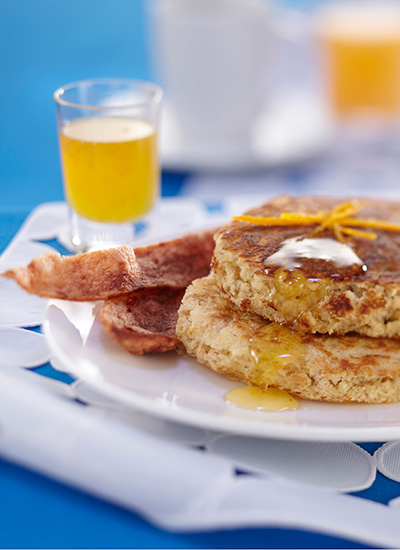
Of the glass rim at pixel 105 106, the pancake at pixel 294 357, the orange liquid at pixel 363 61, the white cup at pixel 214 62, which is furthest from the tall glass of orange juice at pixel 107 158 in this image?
the orange liquid at pixel 363 61

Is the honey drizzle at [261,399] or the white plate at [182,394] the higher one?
the white plate at [182,394]

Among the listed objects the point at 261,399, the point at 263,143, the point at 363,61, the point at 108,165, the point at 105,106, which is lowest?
the point at 263,143

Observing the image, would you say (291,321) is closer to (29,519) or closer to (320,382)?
Answer: (320,382)

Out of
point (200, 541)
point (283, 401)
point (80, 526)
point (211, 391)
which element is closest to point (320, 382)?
point (283, 401)

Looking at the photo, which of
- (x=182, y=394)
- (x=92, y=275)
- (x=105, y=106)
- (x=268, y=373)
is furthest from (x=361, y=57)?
(x=182, y=394)

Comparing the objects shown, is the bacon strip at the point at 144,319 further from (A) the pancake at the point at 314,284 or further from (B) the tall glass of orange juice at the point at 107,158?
(B) the tall glass of orange juice at the point at 107,158

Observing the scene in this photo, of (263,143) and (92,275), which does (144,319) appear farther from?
(263,143)
